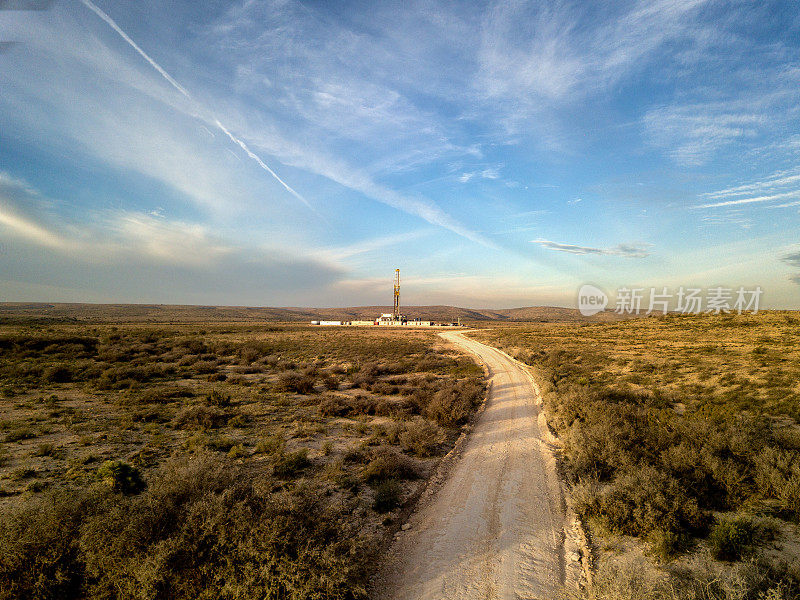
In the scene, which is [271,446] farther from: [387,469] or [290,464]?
[387,469]

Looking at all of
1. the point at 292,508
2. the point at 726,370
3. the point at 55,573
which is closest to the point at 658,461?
the point at 292,508

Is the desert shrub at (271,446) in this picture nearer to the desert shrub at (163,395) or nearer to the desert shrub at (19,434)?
the desert shrub at (19,434)

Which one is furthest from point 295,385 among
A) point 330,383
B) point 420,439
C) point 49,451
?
point 420,439

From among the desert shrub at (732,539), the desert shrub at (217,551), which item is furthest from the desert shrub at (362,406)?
the desert shrub at (732,539)

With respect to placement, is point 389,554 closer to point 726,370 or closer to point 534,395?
point 534,395

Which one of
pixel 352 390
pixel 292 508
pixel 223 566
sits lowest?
pixel 352 390

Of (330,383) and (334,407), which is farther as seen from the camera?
(330,383)
